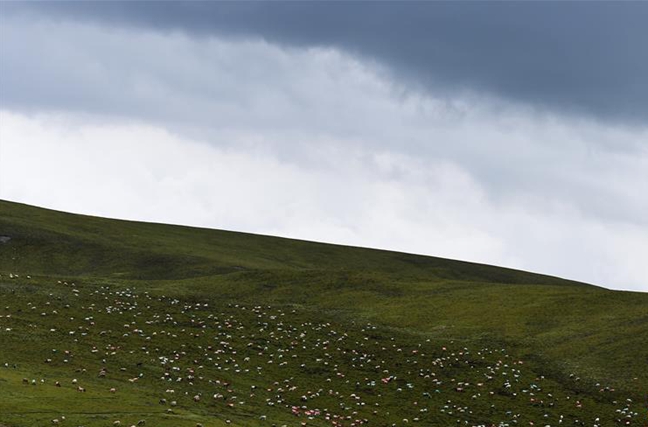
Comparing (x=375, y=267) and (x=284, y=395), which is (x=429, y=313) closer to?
(x=284, y=395)

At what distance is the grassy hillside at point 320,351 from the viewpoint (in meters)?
46.7

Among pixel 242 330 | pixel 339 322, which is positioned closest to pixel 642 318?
pixel 339 322

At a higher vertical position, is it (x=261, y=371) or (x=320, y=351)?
(x=320, y=351)

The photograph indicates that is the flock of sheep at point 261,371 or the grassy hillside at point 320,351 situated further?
the grassy hillside at point 320,351

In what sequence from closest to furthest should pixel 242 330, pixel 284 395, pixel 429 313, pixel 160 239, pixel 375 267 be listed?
pixel 284 395 → pixel 242 330 → pixel 429 313 → pixel 160 239 → pixel 375 267

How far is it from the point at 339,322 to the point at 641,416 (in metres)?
26.4

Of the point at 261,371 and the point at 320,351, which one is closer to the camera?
the point at 261,371

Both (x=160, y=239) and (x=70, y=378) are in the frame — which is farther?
(x=160, y=239)

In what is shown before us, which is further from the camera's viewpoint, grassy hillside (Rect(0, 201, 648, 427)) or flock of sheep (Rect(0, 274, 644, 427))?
grassy hillside (Rect(0, 201, 648, 427))

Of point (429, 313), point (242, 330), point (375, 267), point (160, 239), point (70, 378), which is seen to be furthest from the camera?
point (375, 267)

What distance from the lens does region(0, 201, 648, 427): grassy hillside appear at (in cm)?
4666

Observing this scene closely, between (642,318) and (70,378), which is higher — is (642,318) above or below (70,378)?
above

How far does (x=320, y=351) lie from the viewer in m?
61.7

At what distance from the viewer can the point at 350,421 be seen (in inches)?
1890
